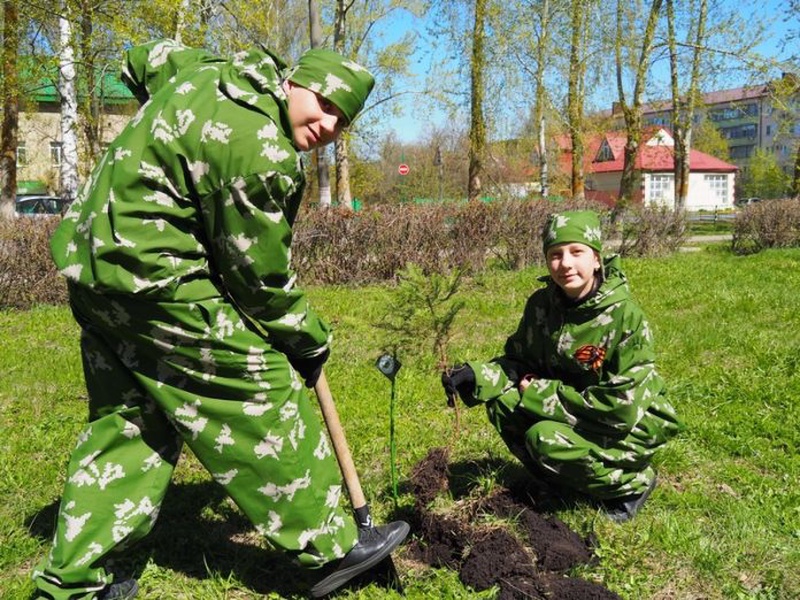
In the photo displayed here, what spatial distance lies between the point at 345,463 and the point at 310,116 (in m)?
1.26

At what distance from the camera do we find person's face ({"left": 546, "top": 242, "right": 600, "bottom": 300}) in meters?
2.82

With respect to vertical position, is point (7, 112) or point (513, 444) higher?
point (7, 112)

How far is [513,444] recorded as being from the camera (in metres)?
3.17

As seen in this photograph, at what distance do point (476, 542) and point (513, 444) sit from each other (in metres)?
0.56

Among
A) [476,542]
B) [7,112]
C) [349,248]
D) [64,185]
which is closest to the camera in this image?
[476,542]

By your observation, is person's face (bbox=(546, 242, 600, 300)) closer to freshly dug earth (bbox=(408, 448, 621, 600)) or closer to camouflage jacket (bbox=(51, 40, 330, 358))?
freshly dug earth (bbox=(408, 448, 621, 600))


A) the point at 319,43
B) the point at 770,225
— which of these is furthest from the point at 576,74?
the point at 319,43

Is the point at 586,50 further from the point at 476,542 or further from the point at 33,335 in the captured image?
the point at 476,542

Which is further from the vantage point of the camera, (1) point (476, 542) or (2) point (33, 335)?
(2) point (33, 335)

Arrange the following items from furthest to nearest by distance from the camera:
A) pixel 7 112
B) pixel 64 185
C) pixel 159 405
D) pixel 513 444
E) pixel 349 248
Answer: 1. pixel 7 112
2. pixel 64 185
3. pixel 349 248
4. pixel 513 444
5. pixel 159 405

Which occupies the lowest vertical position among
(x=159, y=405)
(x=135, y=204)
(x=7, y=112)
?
(x=159, y=405)

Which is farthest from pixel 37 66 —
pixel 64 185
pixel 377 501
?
pixel 377 501

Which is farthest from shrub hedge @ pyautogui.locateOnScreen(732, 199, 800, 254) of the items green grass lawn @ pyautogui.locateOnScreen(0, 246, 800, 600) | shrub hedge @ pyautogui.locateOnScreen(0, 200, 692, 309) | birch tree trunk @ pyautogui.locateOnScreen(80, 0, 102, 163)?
birch tree trunk @ pyautogui.locateOnScreen(80, 0, 102, 163)

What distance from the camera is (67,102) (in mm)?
11266
